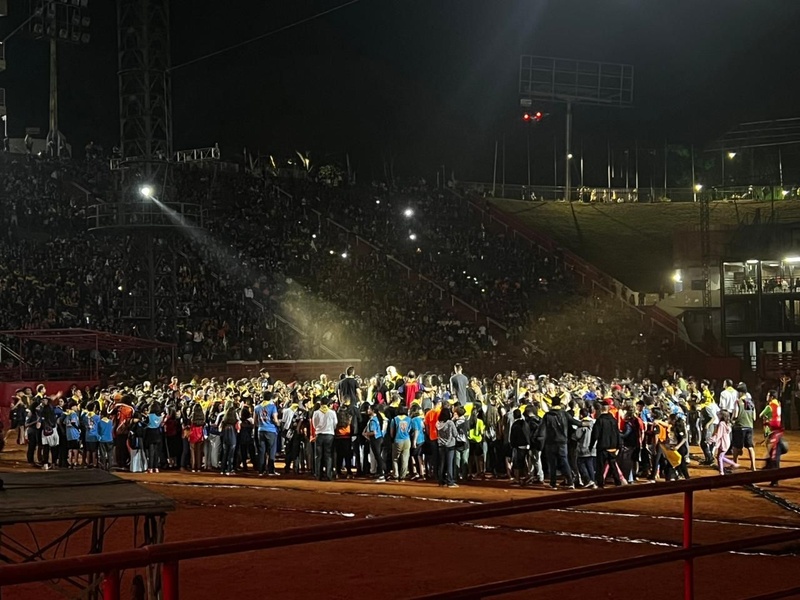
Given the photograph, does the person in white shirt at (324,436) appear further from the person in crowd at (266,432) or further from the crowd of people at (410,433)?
the person in crowd at (266,432)

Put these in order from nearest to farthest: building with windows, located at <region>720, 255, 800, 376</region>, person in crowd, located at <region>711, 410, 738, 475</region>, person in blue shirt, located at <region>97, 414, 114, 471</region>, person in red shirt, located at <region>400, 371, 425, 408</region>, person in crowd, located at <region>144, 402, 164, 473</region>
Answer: person in crowd, located at <region>711, 410, 738, 475</region>, person in crowd, located at <region>144, 402, 164, 473</region>, person in blue shirt, located at <region>97, 414, 114, 471</region>, person in red shirt, located at <region>400, 371, 425, 408</region>, building with windows, located at <region>720, 255, 800, 376</region>

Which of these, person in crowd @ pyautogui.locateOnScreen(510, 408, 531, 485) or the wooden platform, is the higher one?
the wooden platform

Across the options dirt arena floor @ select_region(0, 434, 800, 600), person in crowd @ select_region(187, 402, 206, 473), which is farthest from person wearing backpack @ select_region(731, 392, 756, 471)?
person in crowd @ select_region(187, 402, 206, 473)

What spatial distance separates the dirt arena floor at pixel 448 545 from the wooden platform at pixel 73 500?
9.28 feet

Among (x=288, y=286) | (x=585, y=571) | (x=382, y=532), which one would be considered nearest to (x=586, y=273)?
(x=288, y=286)

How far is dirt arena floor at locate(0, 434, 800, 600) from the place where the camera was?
9.23 m

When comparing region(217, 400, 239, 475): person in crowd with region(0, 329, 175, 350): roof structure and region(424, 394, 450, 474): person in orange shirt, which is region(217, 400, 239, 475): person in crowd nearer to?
region(424, 394, 450, 474): person in orange shirt

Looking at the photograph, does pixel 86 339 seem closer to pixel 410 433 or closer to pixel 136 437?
pixel 136 437

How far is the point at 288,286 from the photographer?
38719 mm

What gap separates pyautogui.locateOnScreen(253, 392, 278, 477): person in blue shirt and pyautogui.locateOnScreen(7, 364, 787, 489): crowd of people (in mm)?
27

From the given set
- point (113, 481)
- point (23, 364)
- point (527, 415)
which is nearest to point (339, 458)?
point (527, 415)

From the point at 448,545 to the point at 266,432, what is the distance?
7983mm

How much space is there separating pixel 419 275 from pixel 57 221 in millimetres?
15637

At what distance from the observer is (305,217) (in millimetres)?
46719
